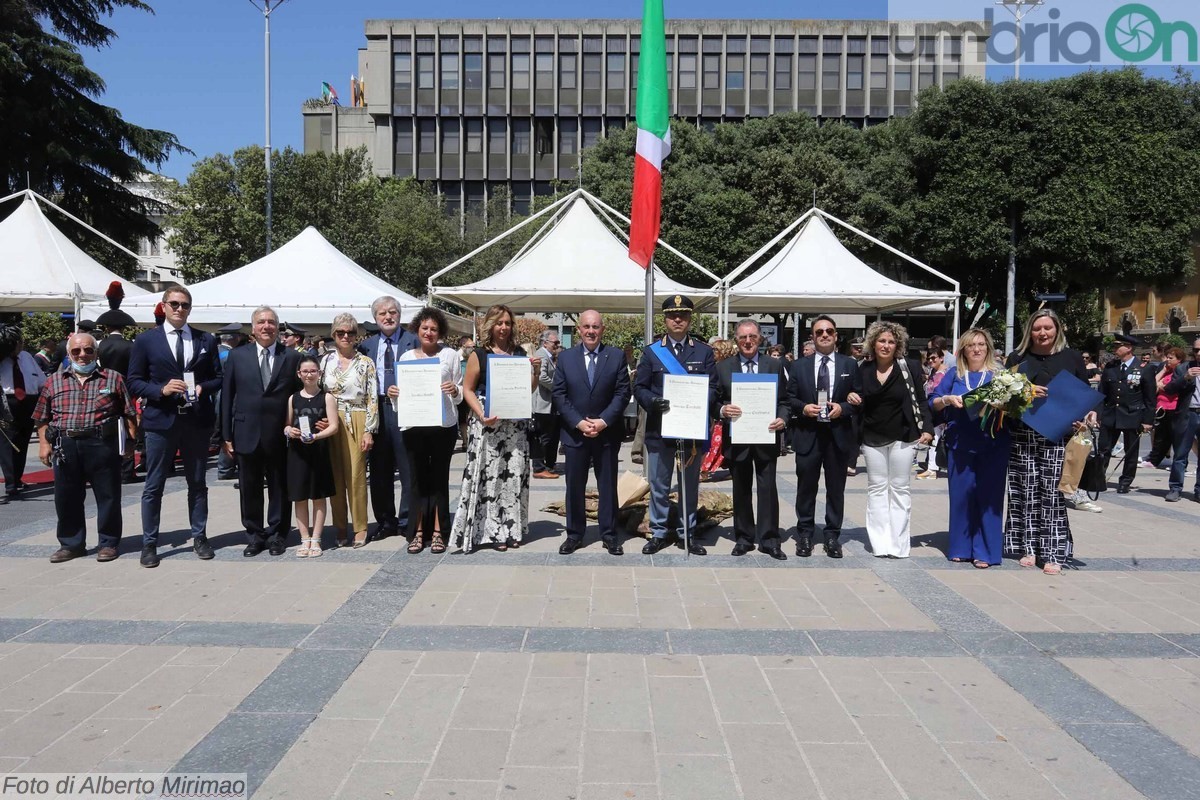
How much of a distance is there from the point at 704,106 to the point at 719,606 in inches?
2260

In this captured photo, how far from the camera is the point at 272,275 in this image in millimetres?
15320

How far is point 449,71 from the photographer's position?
59125 millimetres

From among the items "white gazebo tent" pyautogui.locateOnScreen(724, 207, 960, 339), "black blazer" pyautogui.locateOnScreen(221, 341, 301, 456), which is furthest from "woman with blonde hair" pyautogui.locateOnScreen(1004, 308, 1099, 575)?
"white gazebo tent" pyautogui.locateOnScreen(724, 207, 960, 339)

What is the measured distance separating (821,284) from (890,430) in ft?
29.9

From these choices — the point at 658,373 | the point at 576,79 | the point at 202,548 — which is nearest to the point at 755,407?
the point at 658,373

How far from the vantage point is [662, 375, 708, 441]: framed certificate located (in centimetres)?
715

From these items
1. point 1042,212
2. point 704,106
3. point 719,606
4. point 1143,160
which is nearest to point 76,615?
point 719,606

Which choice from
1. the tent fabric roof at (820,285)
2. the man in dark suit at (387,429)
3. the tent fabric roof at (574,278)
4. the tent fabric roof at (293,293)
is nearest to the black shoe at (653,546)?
the man in dark suit at (387,429)

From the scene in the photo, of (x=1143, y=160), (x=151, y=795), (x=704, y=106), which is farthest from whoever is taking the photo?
(x=704, y=106)

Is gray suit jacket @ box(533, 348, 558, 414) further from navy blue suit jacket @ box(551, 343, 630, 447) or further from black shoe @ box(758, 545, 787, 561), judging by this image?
black shoe @ box(758, 545, 787, 561)

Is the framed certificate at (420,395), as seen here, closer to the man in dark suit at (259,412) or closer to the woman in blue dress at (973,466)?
the man in dark suit at (259,412)

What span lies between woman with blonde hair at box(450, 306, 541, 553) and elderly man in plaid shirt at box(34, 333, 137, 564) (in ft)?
8.71

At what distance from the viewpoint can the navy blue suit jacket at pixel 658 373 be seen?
7.33 m

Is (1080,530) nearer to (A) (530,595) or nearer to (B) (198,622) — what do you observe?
(A) (530,595)
